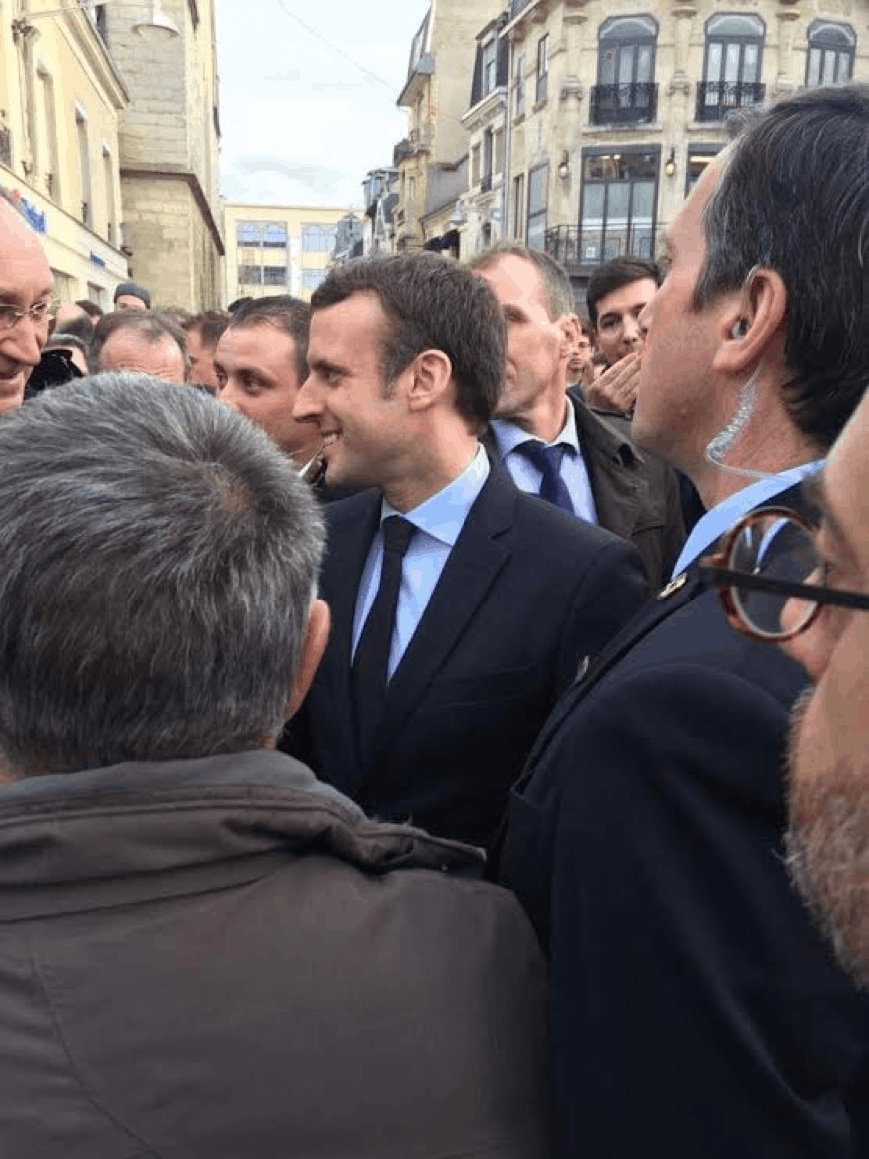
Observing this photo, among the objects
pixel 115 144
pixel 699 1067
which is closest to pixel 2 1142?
pixel 699 1067

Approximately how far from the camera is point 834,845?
0.85m

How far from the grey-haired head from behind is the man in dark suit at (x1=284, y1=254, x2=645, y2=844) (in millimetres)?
1029

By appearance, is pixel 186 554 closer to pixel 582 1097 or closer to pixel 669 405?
pixel 582 1097

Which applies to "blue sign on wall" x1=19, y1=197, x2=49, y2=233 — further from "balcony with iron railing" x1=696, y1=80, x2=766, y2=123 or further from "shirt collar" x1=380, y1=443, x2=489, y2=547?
"balcony with iron railing" x1=696, y1=80, x2=766, y2=123

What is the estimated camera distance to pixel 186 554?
1.03 metres

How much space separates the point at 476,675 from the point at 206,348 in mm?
5414

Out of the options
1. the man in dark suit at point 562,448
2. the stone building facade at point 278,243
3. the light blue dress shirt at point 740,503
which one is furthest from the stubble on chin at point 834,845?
the stone building facade at point 278,243

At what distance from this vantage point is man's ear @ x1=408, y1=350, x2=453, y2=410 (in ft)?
8.54

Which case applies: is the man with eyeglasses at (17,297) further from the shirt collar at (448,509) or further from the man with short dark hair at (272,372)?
the shirt collar at (448,509)

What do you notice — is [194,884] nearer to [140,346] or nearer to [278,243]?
[140,346]

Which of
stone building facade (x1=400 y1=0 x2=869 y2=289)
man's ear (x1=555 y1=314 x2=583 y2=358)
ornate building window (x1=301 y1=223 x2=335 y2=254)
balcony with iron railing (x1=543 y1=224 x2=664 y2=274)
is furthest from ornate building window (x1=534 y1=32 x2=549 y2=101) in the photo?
ornate building window (x1=301 y1=223 x2=335 y2=254)

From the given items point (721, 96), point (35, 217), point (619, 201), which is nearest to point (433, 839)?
point (35, 217)

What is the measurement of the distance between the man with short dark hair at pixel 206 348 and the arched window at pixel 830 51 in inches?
1231

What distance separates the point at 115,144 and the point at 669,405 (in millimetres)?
23827
